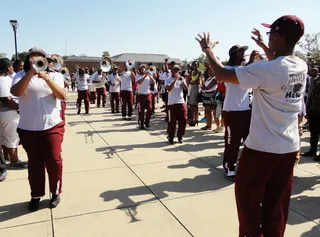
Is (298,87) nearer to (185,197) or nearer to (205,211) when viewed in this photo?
(205,211)

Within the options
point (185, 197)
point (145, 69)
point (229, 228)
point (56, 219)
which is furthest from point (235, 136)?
point (145, 69)

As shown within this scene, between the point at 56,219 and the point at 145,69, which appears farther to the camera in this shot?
the point at 145,69

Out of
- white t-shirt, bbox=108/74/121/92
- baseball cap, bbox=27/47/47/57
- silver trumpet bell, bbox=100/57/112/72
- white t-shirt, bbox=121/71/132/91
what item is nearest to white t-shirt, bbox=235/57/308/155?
baseball cap, bbox=27/47/47/57

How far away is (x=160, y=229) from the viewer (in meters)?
3.12

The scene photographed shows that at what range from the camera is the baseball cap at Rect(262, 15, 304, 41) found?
6.76 ft

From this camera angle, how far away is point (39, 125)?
3.46 metres

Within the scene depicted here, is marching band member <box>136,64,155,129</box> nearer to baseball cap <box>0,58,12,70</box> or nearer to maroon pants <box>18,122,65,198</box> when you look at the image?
baseball cap <box>0,58,12,70</box>

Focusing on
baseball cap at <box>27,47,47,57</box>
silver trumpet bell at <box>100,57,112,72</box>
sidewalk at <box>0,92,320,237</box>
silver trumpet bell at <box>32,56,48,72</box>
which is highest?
silver trumpet bell at <box>100,57,112,72</box>

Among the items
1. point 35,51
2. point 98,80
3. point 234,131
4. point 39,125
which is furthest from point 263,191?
point 98,80

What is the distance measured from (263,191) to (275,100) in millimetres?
741

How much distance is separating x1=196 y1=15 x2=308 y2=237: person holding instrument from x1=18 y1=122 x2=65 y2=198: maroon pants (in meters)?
2.23

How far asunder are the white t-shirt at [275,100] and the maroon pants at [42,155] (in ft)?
7.77

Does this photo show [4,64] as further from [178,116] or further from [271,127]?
[271,127]

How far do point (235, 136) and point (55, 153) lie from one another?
8.71 ft
